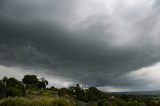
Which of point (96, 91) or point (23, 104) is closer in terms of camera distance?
point (23, 104)

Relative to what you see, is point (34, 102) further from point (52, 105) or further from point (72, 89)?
point (72, 89)

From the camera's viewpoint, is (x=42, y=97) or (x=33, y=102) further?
(x=42, y=97)

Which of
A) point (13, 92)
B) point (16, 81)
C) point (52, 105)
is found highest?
point (16, 81)

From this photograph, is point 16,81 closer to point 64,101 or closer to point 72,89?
point 72,89

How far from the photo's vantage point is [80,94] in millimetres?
113062

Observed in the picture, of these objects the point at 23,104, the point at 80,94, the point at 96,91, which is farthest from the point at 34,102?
the point at 96,91

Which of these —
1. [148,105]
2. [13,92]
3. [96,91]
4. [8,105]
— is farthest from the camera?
[96,91]

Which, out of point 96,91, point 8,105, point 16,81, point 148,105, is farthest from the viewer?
point 96,91

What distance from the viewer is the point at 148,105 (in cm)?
10806

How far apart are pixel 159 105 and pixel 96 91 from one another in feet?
107

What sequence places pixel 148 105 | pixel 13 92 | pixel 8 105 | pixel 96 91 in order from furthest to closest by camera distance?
pixel 96 91, pixel 148 105, pixel 13 92, pixel 8 105

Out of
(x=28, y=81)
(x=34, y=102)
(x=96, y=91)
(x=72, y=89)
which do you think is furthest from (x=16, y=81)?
(x=34, y=102)

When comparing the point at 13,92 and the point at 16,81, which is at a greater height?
the point at 16,81

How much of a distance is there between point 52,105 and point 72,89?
7855 centimetres
